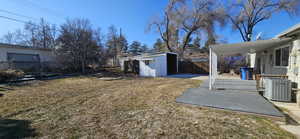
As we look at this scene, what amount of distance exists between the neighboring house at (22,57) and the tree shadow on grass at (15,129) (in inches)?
445

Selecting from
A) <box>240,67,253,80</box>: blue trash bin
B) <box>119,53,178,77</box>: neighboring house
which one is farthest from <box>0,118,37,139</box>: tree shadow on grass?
<box>240,67,253,80</box>: blue trash bin

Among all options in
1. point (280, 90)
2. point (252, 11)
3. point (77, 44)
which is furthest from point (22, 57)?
point (252, 11)

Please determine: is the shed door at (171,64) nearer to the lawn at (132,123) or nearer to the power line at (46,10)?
the lawn at (132,123)

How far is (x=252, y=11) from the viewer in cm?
1505

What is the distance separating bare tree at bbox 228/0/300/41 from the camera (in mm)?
13773

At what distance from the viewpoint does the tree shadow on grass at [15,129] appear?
7.11ft

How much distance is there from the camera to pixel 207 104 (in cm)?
349

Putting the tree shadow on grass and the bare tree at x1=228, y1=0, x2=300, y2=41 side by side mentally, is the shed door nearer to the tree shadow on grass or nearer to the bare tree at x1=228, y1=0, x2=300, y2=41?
the bare tree at x1=228, y1=0, x2=300, y2=41

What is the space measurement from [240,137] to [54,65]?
670 inches

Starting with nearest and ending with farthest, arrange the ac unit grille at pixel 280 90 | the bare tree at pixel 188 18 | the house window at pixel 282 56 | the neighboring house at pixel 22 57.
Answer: the ac unit grille at pixel 280 90 < the house window at pixel 282 56 < the neighboring house at pixel 22 57 < the bare tree at pixel 188 18

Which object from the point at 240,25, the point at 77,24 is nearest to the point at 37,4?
the point at 77,24

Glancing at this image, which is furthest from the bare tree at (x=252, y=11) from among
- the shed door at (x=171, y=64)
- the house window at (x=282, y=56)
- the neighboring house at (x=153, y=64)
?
the house window at (x=282, y=56)

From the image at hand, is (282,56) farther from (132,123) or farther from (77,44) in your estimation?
(77,44)

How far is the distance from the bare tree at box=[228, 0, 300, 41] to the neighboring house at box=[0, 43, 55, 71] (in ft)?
76.9
